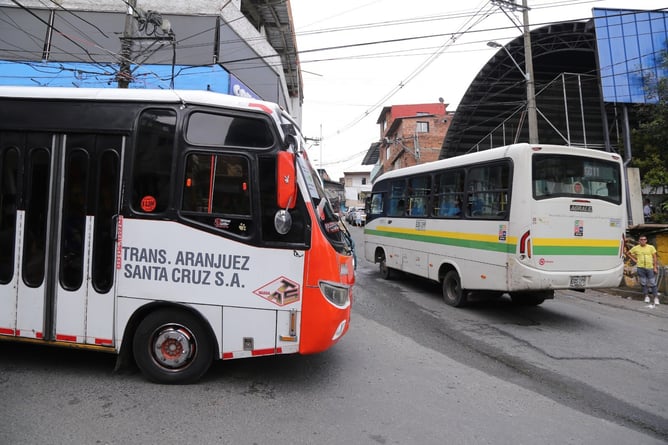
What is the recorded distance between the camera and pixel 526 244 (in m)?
6.63

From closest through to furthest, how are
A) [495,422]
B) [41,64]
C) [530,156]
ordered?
[495,422], [530,156], [41,64]

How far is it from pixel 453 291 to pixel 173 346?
5908 millimetres

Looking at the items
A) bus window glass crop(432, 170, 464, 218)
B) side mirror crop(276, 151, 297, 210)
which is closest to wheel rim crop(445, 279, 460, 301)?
bus window glass crop(432, 170, 464, 218)

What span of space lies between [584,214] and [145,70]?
49.3ft

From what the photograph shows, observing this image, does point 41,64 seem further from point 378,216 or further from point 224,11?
point 378,216

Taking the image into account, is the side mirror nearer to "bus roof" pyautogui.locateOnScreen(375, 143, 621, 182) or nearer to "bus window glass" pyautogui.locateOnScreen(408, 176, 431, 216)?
"bus roof" pyautogui.locateOnScreen(375, 143, 621, 182)

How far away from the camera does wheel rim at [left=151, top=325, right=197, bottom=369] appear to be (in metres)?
4.05

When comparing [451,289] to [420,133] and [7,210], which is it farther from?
[420,133]

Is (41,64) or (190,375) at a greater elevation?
(41,64)

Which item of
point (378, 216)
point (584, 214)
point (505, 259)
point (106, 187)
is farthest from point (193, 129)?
point (378, 216)

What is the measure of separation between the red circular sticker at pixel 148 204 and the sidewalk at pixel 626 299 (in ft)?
31.0

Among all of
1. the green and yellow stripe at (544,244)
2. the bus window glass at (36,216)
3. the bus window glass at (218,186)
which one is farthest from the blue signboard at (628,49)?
the bus window glass at (36,216)

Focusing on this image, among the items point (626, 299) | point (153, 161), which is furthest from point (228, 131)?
point (626, 299)

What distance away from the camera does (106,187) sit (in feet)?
13.6
